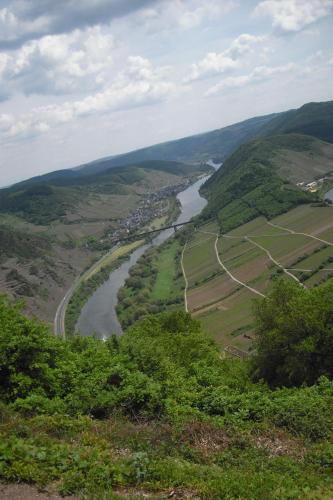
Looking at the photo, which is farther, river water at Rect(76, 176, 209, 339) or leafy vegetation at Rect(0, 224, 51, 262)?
leafy vegetation at Rect(0, 224, 51, 262)

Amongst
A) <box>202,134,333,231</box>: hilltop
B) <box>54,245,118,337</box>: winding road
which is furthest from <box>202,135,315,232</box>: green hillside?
<box>54,245,118,337</box>: winding road

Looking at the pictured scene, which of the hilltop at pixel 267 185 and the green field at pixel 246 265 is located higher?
the hilltop at pixel 267 185

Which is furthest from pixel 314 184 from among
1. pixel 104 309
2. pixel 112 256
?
pixel 104 309

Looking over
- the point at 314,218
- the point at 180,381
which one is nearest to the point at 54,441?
the point at 180,381

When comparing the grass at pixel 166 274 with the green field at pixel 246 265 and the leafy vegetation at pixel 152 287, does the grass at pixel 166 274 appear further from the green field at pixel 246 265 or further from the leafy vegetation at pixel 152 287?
the green field at pixel 246 265

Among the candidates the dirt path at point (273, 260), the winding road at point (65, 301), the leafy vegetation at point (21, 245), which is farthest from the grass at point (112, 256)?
the dirt path at point (273, 260)

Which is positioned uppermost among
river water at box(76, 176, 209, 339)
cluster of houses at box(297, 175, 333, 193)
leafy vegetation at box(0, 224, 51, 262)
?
leafy vegetation at box(0, 224, 51, 262)

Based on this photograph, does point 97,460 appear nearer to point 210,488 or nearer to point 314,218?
point 210,488

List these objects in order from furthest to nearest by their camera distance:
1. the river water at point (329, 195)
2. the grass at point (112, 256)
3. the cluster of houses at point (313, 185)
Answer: the cluster of houses at point (313, 185), the grass at point (112, 256), the river water at point (329, 195)

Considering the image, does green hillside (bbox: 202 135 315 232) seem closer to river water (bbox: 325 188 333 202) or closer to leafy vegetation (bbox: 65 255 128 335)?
river water (bbox: 325 188 333 202)

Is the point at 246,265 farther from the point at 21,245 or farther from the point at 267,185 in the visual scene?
the point at 21,245
